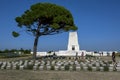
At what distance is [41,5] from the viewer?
37250 mm

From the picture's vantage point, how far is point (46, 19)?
37625mm

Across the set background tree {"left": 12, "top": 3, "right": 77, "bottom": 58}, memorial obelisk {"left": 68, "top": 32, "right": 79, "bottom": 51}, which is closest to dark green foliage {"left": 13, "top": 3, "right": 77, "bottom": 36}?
background tree {"left": 12, "top": 3, "right": 77, "bottom": 58}

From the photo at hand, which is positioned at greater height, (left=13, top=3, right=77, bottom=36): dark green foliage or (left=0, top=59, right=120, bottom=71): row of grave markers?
(left=13, top=3, right=77, bottom=36): dark green foliage

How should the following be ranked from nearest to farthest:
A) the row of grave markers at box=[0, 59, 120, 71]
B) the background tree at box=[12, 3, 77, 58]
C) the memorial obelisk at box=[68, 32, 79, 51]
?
the row of grave markers at box=[0, 59, 120, 71], the background tree at box=[12, 3, 77, 58], the memorial obelisk at box=[68, 32, 79, 51]

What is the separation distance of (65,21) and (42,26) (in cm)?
370

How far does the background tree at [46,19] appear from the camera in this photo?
36625 mm

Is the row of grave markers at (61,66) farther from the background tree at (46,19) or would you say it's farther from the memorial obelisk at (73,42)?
the memorial obelisk at (73,42)

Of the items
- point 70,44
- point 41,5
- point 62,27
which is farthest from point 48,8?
point 70,44

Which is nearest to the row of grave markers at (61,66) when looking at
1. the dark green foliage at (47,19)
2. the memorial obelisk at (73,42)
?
the dark green foliage at (47,19)

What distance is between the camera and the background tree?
120ft

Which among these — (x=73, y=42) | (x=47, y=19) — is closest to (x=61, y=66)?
(x=47, y=19)

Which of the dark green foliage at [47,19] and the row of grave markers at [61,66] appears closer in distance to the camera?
the row of grave markers at [61,66]

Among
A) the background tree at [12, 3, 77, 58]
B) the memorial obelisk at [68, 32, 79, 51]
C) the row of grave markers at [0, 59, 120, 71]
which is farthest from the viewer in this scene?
the memorial obelisk at [68, 32, 79, 51]

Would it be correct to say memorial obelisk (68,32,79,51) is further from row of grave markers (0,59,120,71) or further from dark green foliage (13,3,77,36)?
row of grave markers (0,59,120,71)
